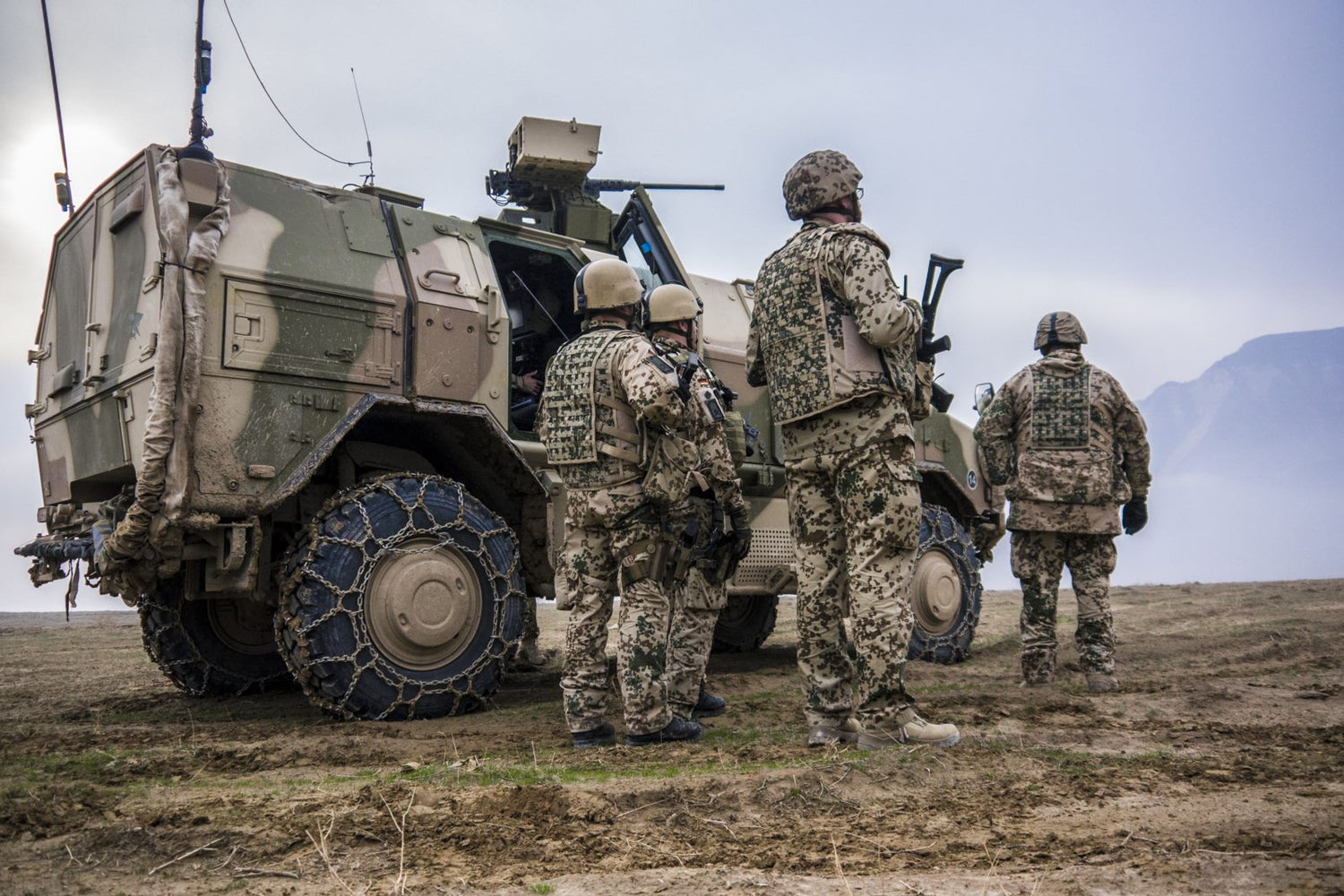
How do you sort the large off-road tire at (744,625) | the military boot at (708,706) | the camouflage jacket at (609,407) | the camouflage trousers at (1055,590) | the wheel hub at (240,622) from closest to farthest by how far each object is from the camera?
the camouflage jacket at (609,407) → the military boot at (708,706) → the camouflage trousers at (1055,590) → the wheel hub at (240,622) → the large off-road tire at (744,625)

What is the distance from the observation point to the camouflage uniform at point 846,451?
3533 mm

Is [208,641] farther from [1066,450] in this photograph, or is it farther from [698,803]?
[1066,450]

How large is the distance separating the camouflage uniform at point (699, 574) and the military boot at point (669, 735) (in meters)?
0.33

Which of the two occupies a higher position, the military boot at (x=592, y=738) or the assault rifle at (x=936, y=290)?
the assault rifle at (x=936, y=290)

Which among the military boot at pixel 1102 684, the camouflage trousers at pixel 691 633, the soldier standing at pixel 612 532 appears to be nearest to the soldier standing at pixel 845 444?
the soldier standing at pixel 612 532

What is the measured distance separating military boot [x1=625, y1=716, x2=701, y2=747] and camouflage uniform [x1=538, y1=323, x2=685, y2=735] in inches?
1.3

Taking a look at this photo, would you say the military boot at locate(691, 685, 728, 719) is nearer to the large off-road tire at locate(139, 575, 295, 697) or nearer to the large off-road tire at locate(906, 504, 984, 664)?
the large off-road tire at locate(906, 504, 984, 664)

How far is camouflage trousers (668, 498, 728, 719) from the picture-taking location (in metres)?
4.30

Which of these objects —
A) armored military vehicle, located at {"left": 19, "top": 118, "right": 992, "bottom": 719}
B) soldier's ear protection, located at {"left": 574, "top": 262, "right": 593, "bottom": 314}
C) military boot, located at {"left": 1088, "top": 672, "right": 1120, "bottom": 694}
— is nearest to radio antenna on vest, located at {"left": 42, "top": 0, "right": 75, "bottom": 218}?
armored military vehicle, located at {"left": 19, "top": 118, "right": 992, "bottom": 719}

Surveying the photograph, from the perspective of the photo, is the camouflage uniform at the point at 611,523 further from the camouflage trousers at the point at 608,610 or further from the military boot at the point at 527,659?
the military boot at the point at 527,659

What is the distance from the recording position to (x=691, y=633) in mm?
4395

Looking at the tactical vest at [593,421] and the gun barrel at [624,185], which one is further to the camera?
the gun barrel at [624,185]

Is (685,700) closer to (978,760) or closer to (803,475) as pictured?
(803,475)

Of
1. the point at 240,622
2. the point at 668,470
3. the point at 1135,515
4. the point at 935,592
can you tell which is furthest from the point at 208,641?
the point at 1135,515
